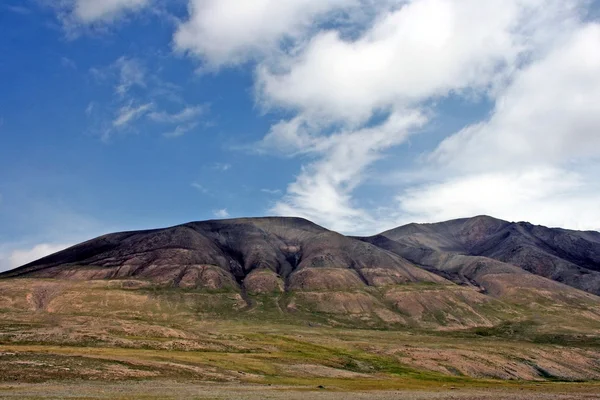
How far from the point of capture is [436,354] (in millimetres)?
135000

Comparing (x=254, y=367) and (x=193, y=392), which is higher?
(x=193, y=392)

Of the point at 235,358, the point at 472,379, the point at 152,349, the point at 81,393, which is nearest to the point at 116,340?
the point at 152,349

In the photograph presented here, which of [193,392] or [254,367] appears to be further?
[254,367]

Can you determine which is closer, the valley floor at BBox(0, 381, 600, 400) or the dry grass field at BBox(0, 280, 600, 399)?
the valley floor at BBox(0, 381, 600, 400)

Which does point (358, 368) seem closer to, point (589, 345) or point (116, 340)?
point (116, 340)

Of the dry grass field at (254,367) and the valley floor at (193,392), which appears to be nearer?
the valley floor at (193,392)

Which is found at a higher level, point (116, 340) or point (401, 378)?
point (116, 340)

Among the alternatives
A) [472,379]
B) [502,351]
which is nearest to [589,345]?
[502,351]

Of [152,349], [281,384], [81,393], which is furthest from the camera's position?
[152,349]

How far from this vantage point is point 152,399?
51.0 meters

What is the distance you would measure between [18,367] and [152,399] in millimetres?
31025

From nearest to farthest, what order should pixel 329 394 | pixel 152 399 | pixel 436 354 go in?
pixel 152 399, pixel 329 394, pixel 436 354

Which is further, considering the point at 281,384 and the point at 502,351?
the point at 502,351

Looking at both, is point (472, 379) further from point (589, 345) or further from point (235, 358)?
point (589, 345)
